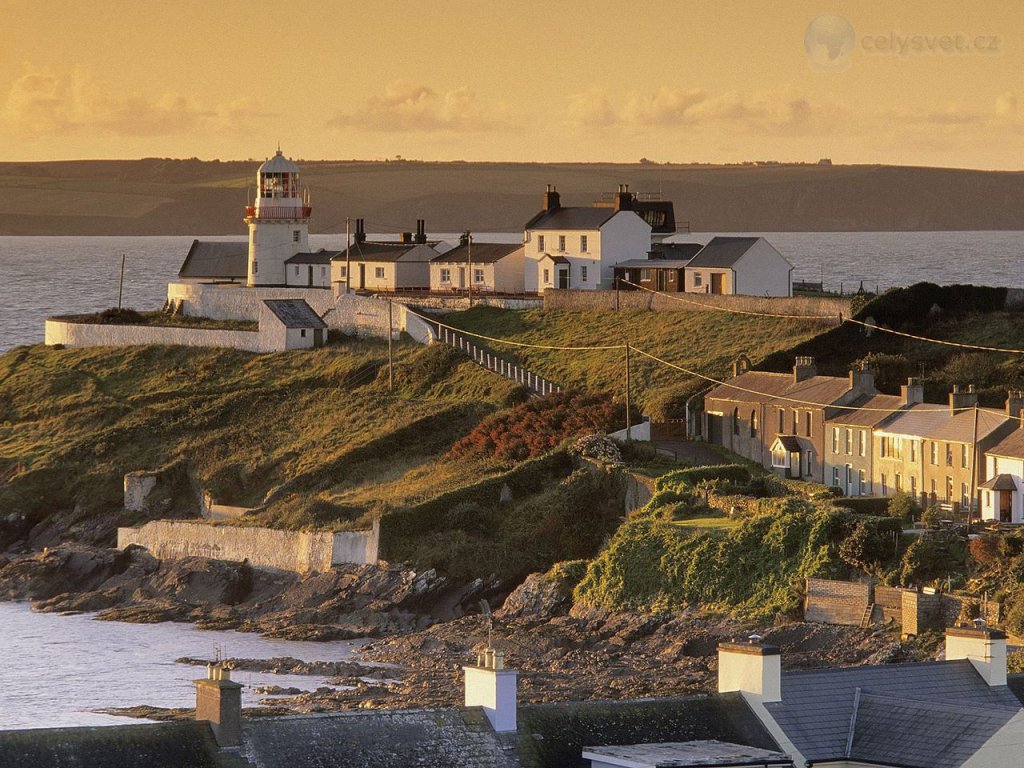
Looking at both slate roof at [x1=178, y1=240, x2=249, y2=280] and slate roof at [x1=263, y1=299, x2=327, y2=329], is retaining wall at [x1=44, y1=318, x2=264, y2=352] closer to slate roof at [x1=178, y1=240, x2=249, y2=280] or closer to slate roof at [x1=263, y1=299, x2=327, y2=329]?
slate roof at [x1=263, y1=299, x2=327, y2=329]

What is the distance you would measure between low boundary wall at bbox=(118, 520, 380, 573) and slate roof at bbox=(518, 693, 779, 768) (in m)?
28.6

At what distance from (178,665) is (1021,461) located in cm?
1808

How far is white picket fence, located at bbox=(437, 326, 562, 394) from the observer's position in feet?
217

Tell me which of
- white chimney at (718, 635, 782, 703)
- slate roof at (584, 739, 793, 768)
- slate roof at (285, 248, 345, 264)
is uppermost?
slate roof at (285, 248, 345, 264)

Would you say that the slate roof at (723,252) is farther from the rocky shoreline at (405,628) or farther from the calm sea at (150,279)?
the calm sea at (150,279)

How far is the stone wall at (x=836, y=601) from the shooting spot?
43062 millimetres

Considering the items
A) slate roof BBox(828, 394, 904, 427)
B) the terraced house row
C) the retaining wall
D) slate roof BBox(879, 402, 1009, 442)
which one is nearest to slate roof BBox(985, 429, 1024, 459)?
the terraced house row

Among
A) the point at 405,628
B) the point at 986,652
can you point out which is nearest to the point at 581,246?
the point at 405,628

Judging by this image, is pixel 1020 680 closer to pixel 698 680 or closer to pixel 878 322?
pixel 698 680

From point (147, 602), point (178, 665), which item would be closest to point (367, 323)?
point (147, 602)

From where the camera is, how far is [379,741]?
77.5 feet

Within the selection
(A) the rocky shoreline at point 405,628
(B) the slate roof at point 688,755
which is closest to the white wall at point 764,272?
(A) the rocky shoreline at point 405,628

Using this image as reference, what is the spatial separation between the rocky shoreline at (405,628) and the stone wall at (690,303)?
66.9ft

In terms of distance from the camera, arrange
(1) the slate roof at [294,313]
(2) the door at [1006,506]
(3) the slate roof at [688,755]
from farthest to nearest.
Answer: (1) the slate roof at [294,313] → (2) the door at [1006,506] → (3) the slate roof at [688,755]
